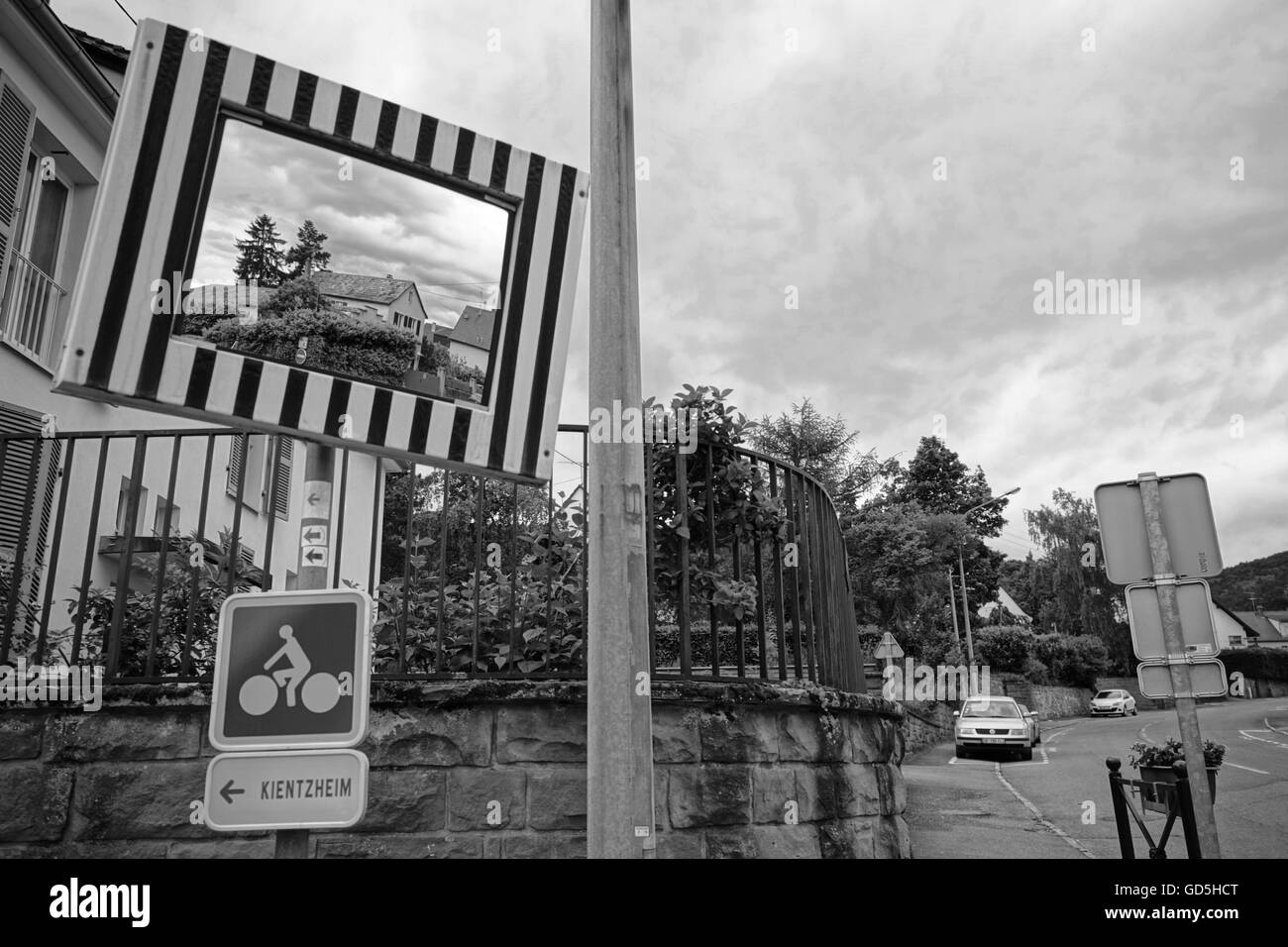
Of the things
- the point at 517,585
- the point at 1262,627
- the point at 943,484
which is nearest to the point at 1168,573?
the point at 517,585

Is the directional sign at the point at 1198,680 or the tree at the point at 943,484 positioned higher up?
the tree at the point at 943,484

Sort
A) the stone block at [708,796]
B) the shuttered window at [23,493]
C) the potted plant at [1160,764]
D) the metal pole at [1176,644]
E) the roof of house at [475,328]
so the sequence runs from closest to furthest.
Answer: the roof of house at [475,328] → the stone block at [708,796] → the metal pole at [1176,644] → the potted plant at [1160,764] → the shuttered window at [23,493]

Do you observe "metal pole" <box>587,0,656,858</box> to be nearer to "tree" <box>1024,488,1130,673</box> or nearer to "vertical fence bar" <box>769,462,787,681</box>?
"vertical fence bar" <box>769,462,787,681</box>

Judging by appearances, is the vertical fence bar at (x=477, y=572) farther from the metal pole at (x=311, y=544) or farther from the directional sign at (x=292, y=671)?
the directional sign at (x=292, y=671)

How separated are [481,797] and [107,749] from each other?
158 centimetres

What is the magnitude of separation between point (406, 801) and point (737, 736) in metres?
1.54

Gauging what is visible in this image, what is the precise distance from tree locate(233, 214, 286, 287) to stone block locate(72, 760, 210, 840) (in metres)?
2.24

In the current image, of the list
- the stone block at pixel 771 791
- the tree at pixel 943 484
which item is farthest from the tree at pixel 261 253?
the tree at pixel 943 484

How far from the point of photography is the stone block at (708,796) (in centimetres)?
438

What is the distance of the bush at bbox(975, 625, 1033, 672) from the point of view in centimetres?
4147

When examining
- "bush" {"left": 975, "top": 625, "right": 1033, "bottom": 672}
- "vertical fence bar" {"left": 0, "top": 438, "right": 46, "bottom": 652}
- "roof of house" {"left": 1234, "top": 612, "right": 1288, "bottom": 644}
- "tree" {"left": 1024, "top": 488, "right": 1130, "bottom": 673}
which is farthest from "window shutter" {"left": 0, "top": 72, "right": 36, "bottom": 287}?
"roof of house" {"left": 1234, "top": 612, "right": 1288, "bottom": 644}

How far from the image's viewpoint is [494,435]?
3.22 metres

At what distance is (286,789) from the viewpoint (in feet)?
7.83

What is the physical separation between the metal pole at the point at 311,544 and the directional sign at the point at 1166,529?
211 inches
